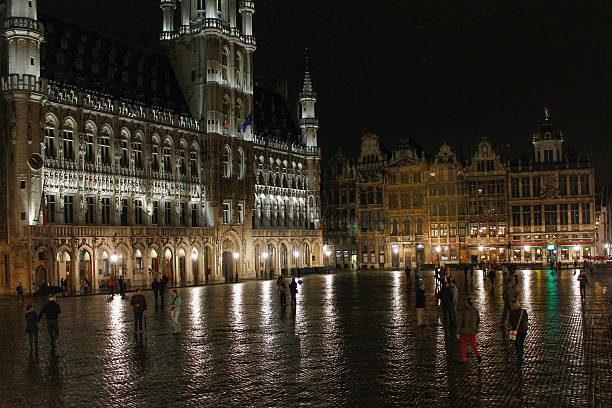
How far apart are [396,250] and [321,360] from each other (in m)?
76.8

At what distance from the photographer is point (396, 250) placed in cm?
9419

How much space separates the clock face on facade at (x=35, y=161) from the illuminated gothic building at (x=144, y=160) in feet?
0.50

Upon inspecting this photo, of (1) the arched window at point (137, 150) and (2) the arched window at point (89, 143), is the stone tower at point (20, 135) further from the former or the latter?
(1) the arched window at point (137, 150)

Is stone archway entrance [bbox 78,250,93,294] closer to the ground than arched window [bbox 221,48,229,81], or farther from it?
closer to the ground

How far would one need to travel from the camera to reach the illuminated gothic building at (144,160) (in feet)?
169

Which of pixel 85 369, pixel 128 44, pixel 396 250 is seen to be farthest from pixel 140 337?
pixel 396 250

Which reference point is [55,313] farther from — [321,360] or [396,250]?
[396,250]

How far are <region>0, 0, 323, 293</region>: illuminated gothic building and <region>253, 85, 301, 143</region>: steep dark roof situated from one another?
0.37 metres

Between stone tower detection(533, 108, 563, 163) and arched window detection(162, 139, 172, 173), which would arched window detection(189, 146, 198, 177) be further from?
stone tower detection(533, 108, 563, 163)

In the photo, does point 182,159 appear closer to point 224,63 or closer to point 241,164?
point 241,164

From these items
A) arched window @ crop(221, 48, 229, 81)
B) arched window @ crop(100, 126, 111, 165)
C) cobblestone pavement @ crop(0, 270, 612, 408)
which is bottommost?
cobblestone pavement @ crop(0, 270, 612, 408)

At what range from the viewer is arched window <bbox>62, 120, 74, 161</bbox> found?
55.1 meters

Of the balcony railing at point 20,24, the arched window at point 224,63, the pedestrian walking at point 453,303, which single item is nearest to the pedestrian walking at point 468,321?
the pedestrian walking at point 453,303

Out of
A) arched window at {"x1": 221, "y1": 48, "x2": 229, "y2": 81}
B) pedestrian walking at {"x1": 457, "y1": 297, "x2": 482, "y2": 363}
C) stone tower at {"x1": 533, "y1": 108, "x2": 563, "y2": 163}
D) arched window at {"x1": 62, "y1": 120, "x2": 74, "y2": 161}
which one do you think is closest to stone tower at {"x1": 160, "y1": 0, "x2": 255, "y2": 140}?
arched window at {"x1": 221, "y1": 48, "x2": 229, "y2": 81}
